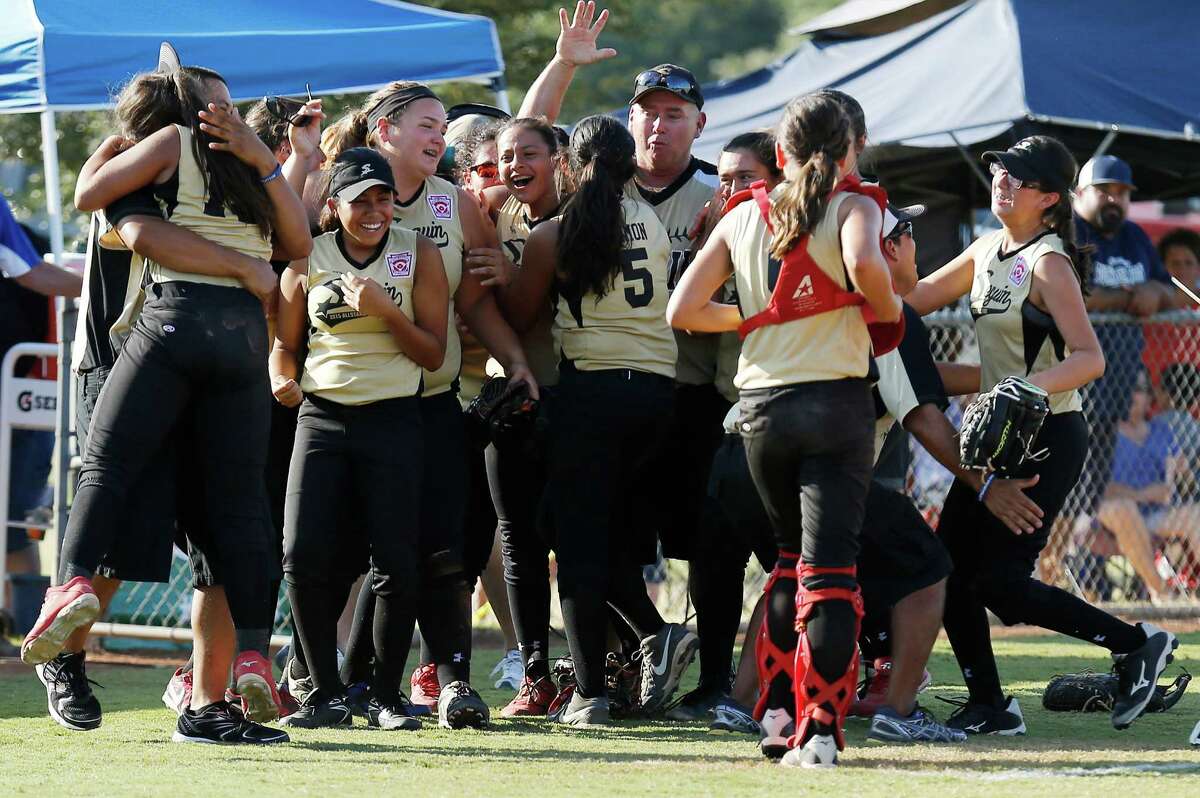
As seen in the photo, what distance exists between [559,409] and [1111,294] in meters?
4.86

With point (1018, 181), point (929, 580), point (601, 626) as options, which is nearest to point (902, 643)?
point (929, 580)

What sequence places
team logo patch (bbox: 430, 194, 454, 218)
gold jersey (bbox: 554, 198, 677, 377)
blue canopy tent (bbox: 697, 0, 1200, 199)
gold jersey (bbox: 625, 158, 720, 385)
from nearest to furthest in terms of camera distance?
gold jersey (bbox: 554, 198, 677, 377), team logo patch (bbox: 430, 194, 454, 218), gold jersey (bbox: 625, 158, 720, 385), blue canopy tent (bbox: 697, 0, 1200, 199)

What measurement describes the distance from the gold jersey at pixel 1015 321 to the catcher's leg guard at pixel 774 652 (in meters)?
1.20

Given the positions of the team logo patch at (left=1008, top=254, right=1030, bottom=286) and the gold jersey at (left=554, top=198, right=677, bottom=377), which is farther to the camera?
the gold jersey at (left=554, top=198, right=677, bottom=377)

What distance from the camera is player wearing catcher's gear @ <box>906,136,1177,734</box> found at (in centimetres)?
562

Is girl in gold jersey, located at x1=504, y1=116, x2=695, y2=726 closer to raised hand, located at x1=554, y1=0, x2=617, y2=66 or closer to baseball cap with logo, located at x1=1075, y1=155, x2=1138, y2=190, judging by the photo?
raised hand, located at x1=554, y1=0, x2=617, y2=66

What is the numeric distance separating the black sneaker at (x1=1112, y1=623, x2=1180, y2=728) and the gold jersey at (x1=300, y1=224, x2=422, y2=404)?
261cm

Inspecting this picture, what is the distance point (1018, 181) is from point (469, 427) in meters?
2.07

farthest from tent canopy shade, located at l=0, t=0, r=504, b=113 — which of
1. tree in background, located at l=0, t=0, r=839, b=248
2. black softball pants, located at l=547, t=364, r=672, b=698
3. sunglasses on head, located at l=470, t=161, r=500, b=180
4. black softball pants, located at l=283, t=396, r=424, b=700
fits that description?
black softball pants, located at l=547, t=364, r=672, b=698

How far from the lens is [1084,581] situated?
32.1 feet

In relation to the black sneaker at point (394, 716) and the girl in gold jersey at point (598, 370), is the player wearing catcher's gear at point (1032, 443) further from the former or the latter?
the black sneaker at point (394, 716)

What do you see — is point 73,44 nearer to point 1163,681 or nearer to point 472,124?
point 472,124

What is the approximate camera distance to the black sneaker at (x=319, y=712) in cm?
568

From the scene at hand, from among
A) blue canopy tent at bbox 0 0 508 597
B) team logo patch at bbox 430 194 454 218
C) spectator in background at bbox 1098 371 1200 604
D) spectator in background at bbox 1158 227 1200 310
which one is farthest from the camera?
spectator in background at bbox 1158 227 1200 310
